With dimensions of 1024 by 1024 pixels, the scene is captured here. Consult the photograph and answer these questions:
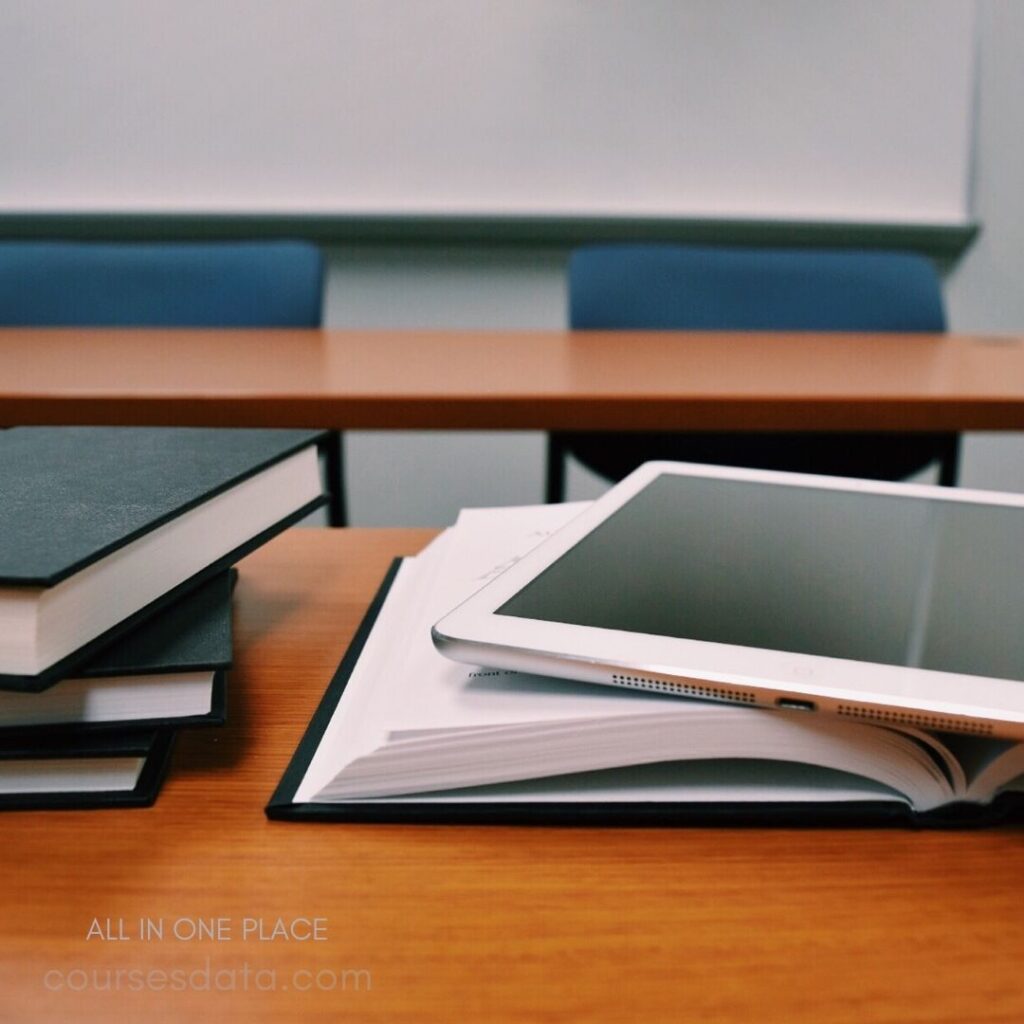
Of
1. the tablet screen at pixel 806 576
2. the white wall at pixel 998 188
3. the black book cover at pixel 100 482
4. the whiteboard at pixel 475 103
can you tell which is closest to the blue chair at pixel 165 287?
the whiteboard at pixel 475 103

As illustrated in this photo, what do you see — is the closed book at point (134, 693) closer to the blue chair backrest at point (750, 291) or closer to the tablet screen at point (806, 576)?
the tablet screen at point (806, 576)

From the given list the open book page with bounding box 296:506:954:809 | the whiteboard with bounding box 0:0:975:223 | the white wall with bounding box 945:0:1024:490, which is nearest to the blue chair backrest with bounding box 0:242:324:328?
the whiteboard with bounding box 0:0:975:223

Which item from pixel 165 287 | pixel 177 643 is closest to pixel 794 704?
pixel 177 643

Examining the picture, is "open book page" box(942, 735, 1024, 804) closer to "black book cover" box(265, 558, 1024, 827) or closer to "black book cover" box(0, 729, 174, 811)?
"black book cover" box(265, 558, 1024, 827)

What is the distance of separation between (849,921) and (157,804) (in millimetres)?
225

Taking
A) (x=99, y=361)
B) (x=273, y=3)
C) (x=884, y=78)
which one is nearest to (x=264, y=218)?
(x=273, y=3)

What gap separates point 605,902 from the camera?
27 centimetres

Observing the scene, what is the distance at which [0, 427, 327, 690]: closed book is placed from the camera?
27cm

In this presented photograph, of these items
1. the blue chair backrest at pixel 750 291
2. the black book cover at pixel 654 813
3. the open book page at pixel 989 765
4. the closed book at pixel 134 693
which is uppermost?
the blue chair backrest at pixel 750 291

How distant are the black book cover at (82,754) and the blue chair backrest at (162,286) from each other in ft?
3.70

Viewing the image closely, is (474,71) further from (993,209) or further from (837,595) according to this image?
(837,595)

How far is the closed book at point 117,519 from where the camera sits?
0.27m

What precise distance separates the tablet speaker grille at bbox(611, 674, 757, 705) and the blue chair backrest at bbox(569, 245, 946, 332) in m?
1.14

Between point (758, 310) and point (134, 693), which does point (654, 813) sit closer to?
point (134, 693)
